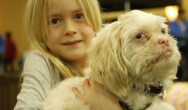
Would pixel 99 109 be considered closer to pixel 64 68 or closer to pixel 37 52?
pixel 64 68

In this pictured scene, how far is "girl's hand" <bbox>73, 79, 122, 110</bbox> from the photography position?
1382 mm

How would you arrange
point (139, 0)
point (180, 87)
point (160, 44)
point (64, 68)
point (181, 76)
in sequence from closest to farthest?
point (160, 44), point (64, 68), point (180, 87), point (181, 76), point (139, 0)

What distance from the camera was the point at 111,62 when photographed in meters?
1.29

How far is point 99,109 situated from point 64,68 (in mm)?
438

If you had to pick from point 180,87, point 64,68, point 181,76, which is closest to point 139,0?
point 181,76

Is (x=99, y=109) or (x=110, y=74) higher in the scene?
(x=110, y=74)

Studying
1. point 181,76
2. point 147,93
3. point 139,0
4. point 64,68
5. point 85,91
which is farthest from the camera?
point 139,0

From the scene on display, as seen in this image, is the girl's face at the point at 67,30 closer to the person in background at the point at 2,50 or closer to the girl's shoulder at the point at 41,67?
the girl's shoulder at the point at 41,67

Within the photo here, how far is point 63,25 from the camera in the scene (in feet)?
5.98

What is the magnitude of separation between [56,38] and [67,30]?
0.09 meters

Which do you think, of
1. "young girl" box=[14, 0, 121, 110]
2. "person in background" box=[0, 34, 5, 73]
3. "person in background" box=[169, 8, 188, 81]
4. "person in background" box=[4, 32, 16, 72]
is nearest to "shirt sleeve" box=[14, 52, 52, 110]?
"young girl" box=[14, 0, 121, 110]

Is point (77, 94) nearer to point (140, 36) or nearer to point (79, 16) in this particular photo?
point (140, 36)

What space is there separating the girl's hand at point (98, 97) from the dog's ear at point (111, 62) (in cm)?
7

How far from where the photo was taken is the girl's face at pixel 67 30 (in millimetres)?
1792
